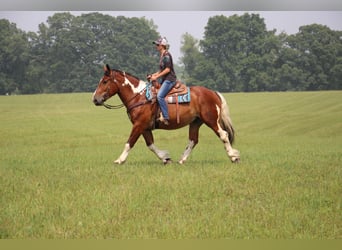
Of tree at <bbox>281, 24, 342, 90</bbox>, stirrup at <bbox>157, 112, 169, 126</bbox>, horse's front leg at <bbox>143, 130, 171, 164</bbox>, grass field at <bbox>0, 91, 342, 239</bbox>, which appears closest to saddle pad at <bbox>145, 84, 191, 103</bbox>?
stirrup at <bbox>157, 112, 169, 126</bbox>

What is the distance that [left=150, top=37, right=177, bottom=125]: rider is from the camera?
8.21 m

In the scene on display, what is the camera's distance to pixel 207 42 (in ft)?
29.2

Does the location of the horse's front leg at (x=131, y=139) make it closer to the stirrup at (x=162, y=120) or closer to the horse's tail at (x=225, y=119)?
the stirrup at (x=162, y=120)

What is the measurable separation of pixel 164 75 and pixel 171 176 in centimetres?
200

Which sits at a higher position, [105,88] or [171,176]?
[105,88]

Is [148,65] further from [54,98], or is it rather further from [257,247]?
[257,247]

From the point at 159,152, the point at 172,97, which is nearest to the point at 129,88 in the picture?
the point at 172,97

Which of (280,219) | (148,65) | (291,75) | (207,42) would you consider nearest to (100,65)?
(148,65)

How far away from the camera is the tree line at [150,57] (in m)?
8.71

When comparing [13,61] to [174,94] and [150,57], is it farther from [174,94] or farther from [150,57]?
[174,94]

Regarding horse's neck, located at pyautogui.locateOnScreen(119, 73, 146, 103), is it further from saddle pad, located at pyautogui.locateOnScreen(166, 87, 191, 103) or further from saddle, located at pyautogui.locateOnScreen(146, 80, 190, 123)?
saddle pad, located at pyautogui.locateOnScreen(166, 87, 191, 103)

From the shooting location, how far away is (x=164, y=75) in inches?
329

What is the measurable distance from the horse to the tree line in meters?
0.61

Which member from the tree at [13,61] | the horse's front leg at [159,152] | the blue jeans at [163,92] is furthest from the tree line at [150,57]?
the horse's front leg at [159,152]
